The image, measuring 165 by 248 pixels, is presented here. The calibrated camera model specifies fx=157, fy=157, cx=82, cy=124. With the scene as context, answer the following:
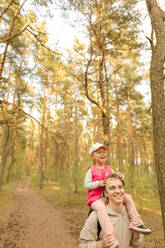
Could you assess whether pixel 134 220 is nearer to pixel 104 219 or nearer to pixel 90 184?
pixel 104 219

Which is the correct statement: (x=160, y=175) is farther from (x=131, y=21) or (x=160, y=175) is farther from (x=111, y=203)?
(x=131, y=21)

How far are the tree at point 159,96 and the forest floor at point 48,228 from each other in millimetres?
3594

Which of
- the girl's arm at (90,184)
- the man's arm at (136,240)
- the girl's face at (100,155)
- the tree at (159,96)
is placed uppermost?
the tree at (159,96)

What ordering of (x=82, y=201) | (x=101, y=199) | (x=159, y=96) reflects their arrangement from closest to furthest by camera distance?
(x=101, y=199)
(x=159, y=96)
(x=82, y=201)

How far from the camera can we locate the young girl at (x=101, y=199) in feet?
4.15

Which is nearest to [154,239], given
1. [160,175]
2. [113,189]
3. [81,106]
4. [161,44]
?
[160,175]

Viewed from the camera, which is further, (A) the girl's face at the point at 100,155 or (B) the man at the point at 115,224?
(A) the girl's face at the point at 100,155

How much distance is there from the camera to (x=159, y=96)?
11.1ft

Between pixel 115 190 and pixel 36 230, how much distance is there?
6038 mm

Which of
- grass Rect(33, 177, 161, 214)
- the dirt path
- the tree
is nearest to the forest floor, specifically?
the dirt path

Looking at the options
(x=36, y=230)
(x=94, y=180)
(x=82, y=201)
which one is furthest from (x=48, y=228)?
(x=94, y=180)

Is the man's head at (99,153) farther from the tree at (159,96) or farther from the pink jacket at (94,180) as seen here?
the tree at (159,96)

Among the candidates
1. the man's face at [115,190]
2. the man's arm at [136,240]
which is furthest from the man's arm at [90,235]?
the man's arm at [136,240]

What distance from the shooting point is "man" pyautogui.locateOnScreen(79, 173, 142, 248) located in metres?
1.34
